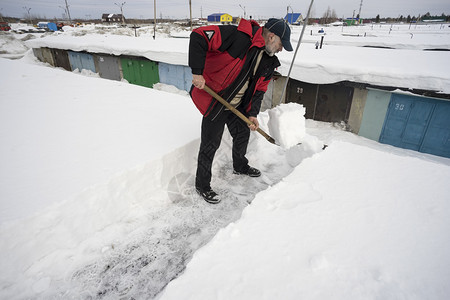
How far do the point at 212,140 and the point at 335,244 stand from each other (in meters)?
1.58

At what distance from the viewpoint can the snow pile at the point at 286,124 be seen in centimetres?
270

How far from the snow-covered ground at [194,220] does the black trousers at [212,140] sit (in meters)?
0.30

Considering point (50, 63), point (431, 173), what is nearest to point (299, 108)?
point (431, 173)

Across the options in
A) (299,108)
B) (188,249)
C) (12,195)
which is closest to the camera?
(12,195)

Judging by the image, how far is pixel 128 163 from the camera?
241 centimetres

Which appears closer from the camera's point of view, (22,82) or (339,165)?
(339,165)

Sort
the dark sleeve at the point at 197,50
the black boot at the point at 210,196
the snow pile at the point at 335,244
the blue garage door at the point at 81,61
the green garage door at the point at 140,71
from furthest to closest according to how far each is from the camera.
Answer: the blue garage door at the point at 81,61
the green garage door at the point at 140,71
the black boot at the point at 210,196
the dark sleeve at the point at 197,50
the snow pile at the point at 335,244

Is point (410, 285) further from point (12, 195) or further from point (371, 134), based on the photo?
point (371, 134)

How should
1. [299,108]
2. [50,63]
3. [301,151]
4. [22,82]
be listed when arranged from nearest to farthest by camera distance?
[299,108]
[301,151]
[22,82]
[50,63]

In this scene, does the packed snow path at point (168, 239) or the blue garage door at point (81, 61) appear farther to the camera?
the blue garage door at point (81, 61)

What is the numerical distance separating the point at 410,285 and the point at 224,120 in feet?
6.43

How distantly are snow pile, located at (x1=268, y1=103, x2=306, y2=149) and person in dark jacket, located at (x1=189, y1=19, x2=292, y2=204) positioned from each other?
0.23 m

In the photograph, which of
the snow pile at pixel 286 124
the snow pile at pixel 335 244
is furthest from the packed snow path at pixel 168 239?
the snow pile at pixel 335 244

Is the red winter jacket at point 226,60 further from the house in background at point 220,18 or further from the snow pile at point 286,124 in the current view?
the house in background at point 220,18
